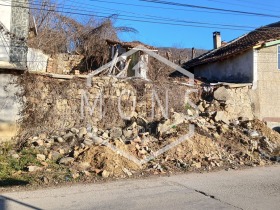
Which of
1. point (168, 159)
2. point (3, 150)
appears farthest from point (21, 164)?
point (168, 159)

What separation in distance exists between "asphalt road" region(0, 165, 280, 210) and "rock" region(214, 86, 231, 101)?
7.28 metres

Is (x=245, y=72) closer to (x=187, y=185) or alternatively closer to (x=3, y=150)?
(x=187, y=185)

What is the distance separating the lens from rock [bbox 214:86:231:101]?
52.1ft

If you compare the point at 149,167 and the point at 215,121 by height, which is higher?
the point at 215,121

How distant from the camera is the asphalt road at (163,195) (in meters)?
6.26

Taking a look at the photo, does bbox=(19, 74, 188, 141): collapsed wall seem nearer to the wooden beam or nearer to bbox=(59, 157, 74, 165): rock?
bbox=(59, 157, 74, 165): rock

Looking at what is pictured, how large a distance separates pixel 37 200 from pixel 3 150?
194 inches

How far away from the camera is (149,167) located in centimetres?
993

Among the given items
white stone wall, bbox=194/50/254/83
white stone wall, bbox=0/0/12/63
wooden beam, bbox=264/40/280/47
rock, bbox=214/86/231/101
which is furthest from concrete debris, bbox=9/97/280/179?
wooden beam, bbox=264/40/280/47

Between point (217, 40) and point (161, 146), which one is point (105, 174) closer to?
point (161, 146)

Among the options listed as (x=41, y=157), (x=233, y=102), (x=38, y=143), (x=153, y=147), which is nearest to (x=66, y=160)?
(x=41, y=157)

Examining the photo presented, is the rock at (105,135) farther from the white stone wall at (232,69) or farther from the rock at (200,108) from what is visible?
the white stone wall at (232,69)

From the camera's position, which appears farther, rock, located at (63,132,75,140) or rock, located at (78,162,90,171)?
rock, located at (63,132,75,140)

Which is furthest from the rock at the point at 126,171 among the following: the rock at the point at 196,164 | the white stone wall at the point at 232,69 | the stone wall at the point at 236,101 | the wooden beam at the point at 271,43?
the wooden beam at the point at 271,43
